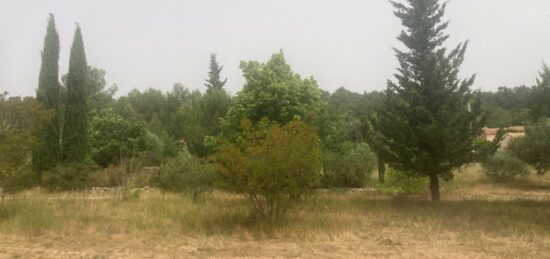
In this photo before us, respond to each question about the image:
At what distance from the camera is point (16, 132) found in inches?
576

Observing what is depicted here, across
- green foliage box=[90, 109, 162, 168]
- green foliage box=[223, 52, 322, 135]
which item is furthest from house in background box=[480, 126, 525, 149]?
green foliage box=[90, 109, 162, 168]

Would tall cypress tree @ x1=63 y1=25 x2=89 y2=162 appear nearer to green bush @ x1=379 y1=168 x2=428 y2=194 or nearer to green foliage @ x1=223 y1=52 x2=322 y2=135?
green foliage @ x1=223 y1=52 x2=322 y2=135

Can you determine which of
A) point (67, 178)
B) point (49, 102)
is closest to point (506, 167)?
point (67, 178)

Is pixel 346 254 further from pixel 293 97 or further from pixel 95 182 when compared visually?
pixel 95 182

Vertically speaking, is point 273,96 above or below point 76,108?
below

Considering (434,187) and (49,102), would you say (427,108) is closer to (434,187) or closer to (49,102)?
(434,187)

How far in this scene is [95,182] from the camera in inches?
965

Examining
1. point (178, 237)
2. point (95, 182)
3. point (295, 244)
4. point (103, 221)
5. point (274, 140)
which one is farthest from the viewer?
point (95, 182)

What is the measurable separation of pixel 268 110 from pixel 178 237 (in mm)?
10080

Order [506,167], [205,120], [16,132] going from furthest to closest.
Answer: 1. [205,120]
2. [506,167]
3. [16,132]

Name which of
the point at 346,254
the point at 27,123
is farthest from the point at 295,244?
the point at 27,123

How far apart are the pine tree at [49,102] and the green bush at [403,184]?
58.9 feet

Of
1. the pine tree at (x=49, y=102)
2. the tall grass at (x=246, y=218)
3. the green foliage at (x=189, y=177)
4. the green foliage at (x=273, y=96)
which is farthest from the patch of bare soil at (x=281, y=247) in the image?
the pine tree at (x=49, y=102)

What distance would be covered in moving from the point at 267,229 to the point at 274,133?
8.33 feet
